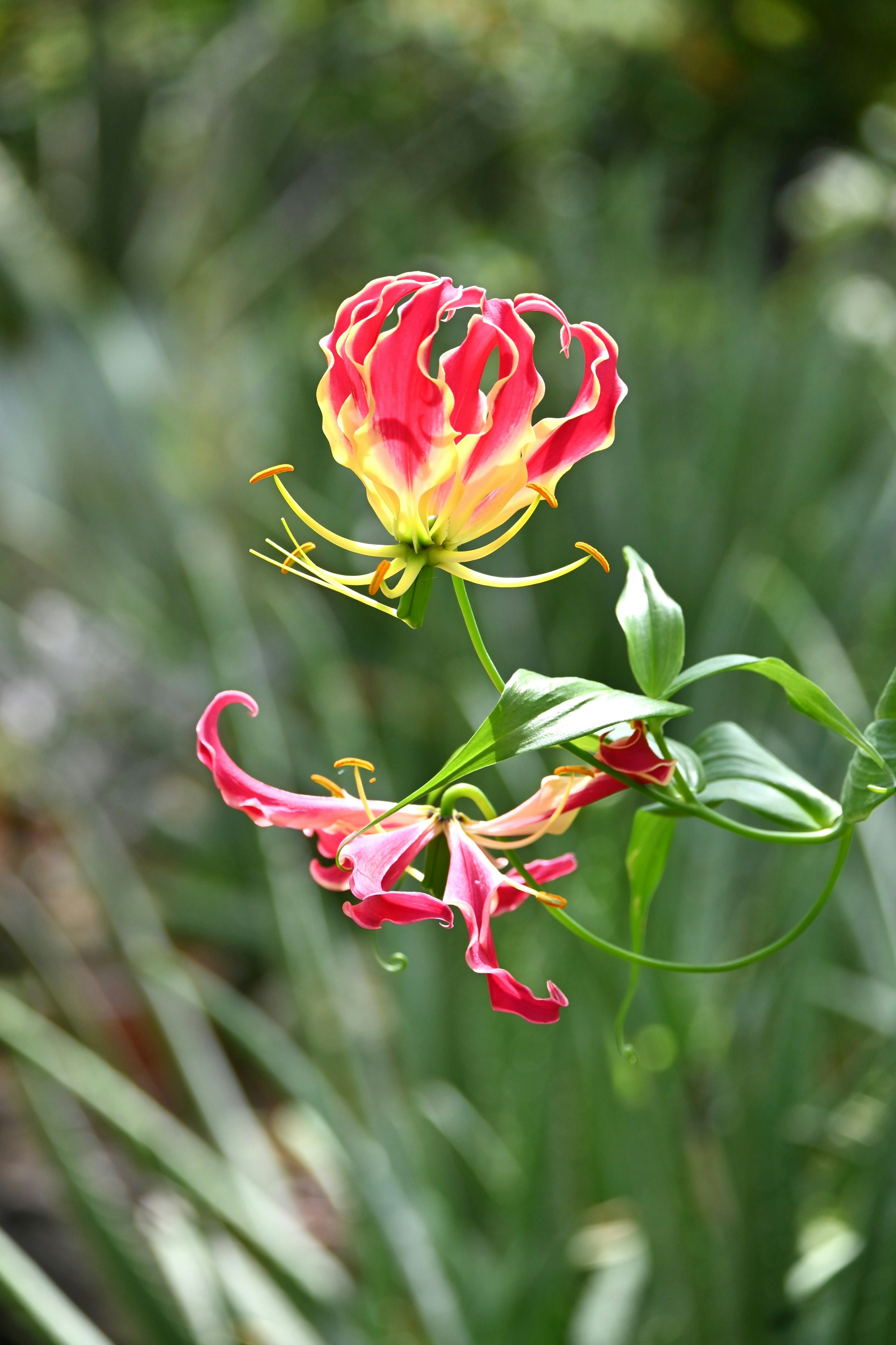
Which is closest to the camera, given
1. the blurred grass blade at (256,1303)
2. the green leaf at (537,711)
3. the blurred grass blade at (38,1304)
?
the green leaf at (537,711)

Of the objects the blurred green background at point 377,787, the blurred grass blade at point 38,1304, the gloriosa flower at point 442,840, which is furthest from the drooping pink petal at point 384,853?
the blurred grass blade at point 38,1304

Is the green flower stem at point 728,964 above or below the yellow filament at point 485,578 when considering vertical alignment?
below

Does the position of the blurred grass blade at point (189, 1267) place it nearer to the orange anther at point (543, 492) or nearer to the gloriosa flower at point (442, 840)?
the gloriosa flower at point (442, 840)

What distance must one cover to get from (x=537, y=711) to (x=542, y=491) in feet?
0.21

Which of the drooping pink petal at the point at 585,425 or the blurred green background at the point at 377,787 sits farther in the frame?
the blurred green background at the point at 377,787

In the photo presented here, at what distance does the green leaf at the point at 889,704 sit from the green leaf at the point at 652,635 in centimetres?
6

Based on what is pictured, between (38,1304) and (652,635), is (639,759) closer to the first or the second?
(652,635)

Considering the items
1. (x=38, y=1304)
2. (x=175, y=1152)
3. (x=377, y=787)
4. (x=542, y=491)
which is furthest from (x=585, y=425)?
(x=377, y=787)

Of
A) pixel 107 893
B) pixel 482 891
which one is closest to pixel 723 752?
pixel 482 891

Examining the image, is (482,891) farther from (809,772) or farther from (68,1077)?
(809,772)

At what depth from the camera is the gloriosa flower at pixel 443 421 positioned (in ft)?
0.99

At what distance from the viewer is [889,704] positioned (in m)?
0.30

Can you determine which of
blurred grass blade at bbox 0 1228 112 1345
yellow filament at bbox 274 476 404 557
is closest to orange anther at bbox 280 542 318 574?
yellow filament at bbox 274 476 404 557

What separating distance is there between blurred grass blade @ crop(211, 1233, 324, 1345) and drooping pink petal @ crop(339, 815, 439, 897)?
61 cm
